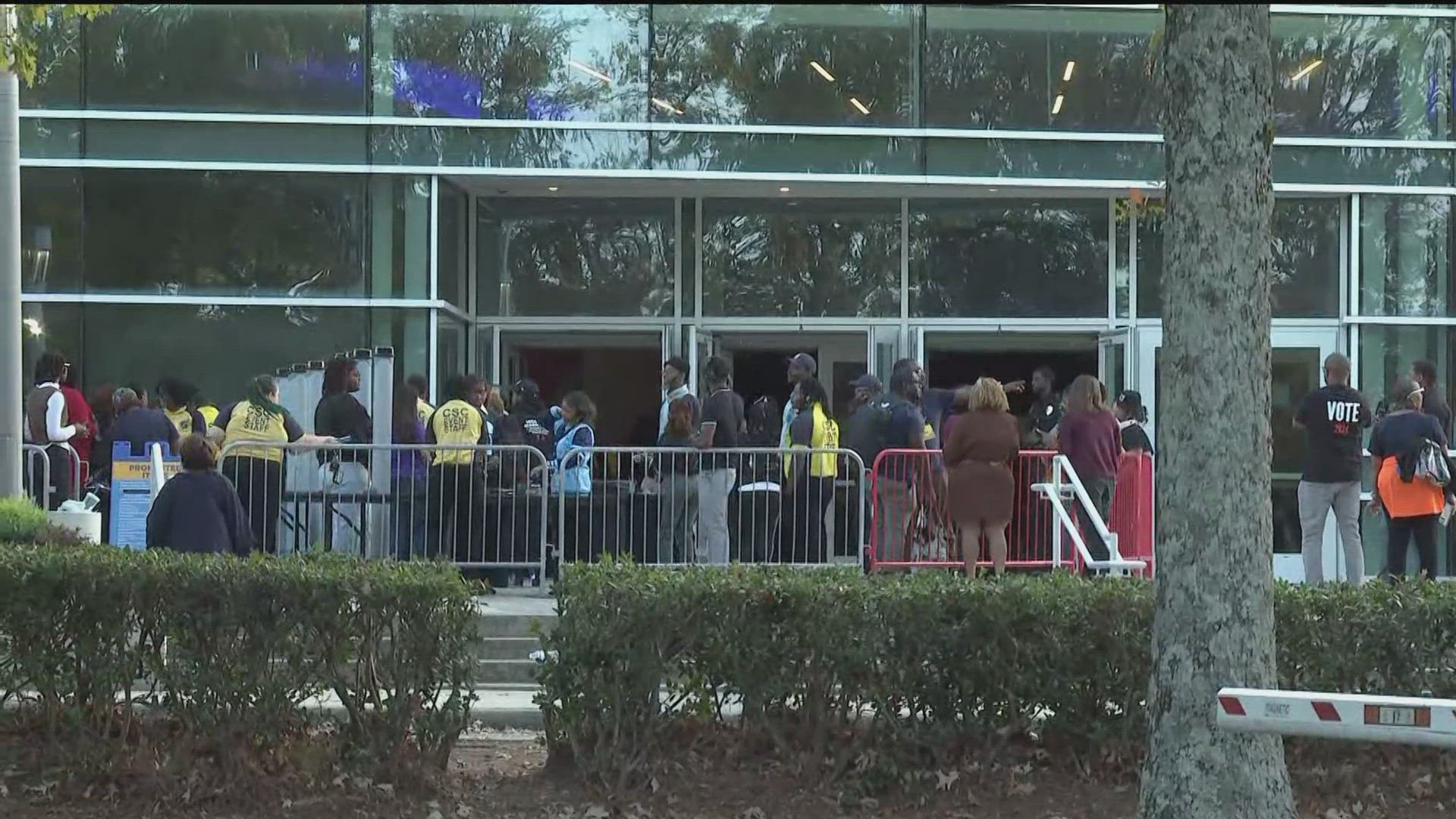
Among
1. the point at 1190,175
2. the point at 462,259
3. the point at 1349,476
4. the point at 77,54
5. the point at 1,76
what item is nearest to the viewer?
the point at 1190,175

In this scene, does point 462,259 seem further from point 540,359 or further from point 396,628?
point 396,628

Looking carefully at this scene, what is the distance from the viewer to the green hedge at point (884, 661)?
782 centimetres

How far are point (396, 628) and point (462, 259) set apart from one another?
10.7 metres

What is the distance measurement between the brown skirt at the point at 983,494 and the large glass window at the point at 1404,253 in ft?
23.1

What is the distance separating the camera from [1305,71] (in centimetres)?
1788

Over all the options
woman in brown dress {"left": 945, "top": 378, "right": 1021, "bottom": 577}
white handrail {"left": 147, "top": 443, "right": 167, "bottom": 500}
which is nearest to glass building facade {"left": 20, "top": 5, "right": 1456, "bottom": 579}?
white handrail {"left": 147, "top": 443, "right": 167, "bottom": 500}

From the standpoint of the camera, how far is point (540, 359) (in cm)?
1853

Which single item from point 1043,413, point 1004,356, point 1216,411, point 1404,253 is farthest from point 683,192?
point 1216,411

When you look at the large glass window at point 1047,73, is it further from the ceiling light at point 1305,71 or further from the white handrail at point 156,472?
the white handrail at point 156,472

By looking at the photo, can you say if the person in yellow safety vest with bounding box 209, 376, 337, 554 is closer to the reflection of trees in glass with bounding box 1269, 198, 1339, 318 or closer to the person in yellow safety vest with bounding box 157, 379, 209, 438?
the person in yellow safety vest with bounding box 157, 379, 209, 438

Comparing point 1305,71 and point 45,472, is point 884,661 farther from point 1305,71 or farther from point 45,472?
point 1305,71

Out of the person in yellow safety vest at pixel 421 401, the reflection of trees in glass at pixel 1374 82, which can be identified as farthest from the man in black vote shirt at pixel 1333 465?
the person in yellow safety vest at pixel 421 401

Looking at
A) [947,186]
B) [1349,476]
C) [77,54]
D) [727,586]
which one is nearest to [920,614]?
[727,586]

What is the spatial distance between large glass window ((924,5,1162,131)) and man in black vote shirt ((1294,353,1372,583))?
186 inches
